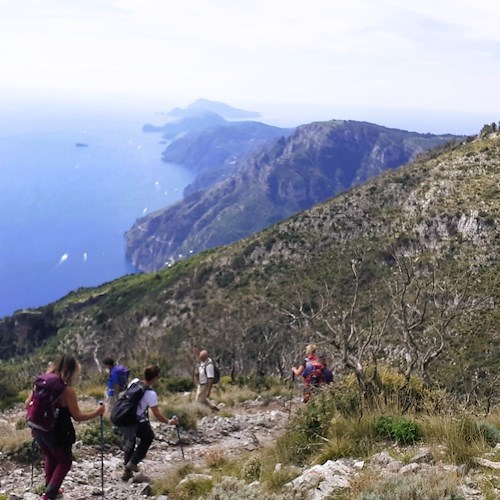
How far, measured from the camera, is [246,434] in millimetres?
9812

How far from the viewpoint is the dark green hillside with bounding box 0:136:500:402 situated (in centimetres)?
3132

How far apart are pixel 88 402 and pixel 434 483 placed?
12.0 metres

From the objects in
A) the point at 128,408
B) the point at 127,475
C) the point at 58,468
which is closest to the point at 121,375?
the point at 127,475

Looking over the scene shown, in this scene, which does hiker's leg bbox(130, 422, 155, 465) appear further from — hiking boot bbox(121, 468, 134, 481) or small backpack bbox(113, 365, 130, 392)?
small backpack bbox(113, 365, 130, 392)

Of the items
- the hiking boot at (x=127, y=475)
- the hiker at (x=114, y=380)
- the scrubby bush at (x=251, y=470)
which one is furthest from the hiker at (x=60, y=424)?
the hiker at (x=114, y=380)

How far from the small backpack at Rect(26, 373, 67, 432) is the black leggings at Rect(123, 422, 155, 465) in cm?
149

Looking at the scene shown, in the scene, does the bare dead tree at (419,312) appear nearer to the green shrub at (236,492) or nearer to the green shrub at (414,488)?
the green shrub at (414,488)

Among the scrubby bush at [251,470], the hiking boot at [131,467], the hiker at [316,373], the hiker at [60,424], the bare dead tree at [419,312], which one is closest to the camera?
the hiker at [60,424]

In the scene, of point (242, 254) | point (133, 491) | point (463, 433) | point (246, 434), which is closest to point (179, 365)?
point (246, 434)

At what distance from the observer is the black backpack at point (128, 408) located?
6367 millimetres

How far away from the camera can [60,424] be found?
17.7 feet

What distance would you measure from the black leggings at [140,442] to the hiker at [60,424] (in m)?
1.10

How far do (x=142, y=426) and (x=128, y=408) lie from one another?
1.23 feet

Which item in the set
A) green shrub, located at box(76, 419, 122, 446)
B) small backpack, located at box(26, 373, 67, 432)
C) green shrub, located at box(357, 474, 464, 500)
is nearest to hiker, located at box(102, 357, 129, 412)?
green shrub, located at box(76, 419, 122, 446)
